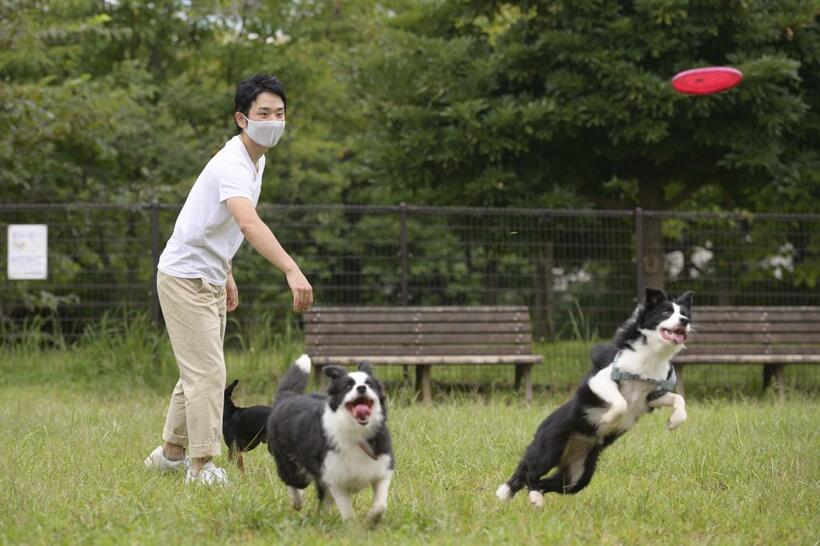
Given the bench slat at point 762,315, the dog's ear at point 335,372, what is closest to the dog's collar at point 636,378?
the dog's ear at point 335,372

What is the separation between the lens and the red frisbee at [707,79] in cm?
1163

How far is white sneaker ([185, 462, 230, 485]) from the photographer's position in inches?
239

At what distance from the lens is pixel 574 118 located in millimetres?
13266

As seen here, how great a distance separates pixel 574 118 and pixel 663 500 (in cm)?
792

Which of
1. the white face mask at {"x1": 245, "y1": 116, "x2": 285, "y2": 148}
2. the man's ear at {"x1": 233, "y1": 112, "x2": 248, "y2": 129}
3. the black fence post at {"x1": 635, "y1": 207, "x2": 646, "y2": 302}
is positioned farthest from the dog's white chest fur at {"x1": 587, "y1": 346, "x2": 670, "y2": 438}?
the black fence post at {"x1": 635, "y1": 207, "x2": 646, "y2": 302}

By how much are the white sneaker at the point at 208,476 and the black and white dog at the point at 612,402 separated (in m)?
1.51

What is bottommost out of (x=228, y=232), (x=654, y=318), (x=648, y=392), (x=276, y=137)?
(x=648, y=392)

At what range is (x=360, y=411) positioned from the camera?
15.6 feet

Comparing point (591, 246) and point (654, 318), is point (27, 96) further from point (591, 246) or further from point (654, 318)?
point (654, 318)

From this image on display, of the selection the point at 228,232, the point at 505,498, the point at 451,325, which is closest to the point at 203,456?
the point at 228,232

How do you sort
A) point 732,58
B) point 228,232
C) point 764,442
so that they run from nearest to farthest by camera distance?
1. point 228,232
2. point 764,442
3. point 732,58

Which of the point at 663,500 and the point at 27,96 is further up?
the point at 27,96

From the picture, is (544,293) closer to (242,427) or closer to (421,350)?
(421,350)

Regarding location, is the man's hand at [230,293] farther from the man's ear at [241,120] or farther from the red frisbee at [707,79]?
the red frisbee at [707,79]
